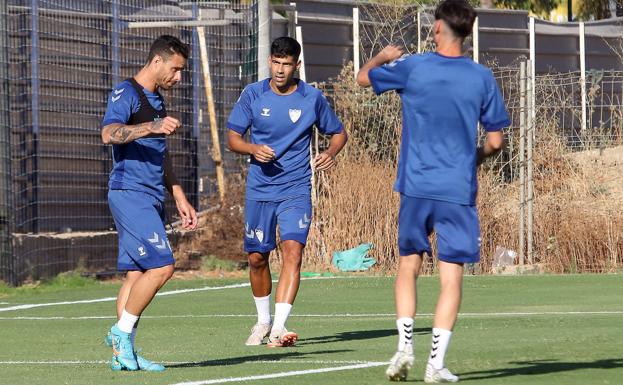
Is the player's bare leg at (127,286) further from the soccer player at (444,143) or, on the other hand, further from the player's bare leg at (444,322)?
the player's bare leg at (444,322)

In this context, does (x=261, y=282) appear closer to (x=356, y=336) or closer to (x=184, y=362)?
(x=356, y=336)

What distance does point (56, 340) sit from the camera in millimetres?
11219

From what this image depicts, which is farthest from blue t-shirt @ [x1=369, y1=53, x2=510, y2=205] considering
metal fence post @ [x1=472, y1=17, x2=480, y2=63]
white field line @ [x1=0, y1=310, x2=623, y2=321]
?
metal fence post @ [x1=472, y1=17, x2=480, y2=63]

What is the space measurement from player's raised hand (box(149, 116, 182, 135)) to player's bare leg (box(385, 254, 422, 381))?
145cm

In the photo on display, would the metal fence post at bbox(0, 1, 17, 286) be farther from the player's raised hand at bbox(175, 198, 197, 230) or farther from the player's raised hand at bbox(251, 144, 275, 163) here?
the player's raised hand at bbox(175, 198, 197, 230)

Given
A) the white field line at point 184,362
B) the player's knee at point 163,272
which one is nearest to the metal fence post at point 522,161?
the white field line at point 184,362

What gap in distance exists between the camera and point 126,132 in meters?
8.79

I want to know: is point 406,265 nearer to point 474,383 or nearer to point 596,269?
point 474,383

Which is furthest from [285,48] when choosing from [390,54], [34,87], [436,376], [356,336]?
[34,87]

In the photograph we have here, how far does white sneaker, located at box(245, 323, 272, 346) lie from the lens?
35.0ft

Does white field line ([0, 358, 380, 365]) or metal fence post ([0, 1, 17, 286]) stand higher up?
metal fence post ([0, 1, 17, 286])

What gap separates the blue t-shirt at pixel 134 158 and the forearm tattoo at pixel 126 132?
0.17m

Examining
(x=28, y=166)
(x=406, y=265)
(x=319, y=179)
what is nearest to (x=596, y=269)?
(x=319, y=179)

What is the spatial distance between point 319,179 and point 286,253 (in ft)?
27.5
